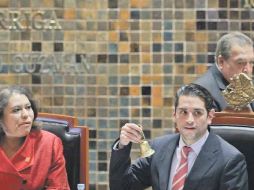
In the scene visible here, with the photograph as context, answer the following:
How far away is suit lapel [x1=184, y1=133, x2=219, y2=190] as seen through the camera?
396 centimetres

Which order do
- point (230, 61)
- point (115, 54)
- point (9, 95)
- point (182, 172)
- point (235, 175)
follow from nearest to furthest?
point (235, 175) < point (182, 172) < point (9, 95) < point (230, 61) < point (115, 54)

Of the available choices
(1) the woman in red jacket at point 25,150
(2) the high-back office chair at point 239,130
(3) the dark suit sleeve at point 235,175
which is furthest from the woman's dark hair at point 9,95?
(3) the dark suit sleeve at point 235,175

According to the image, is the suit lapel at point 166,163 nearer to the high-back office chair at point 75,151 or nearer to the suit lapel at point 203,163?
the suit lapel at point 203,163

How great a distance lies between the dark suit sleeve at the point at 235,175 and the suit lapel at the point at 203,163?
88mm

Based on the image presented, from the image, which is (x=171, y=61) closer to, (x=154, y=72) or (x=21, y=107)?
(x=154, y=72)

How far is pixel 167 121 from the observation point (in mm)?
6375

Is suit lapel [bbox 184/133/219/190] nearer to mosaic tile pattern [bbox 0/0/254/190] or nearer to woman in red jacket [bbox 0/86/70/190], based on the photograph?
woman in red jacket [bbox 0/86/70/190]

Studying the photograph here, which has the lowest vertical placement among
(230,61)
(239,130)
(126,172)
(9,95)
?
(126,172)

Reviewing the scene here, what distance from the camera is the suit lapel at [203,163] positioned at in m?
3.96

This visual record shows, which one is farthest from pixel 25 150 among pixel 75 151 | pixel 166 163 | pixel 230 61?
pixel 230 61

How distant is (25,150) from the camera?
4352mm

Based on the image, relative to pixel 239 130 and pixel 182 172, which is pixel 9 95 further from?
pixel 239 130

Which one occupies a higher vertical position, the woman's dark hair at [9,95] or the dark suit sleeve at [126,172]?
the woman's dark hair at [9,95]

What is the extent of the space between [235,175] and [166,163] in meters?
0.37
